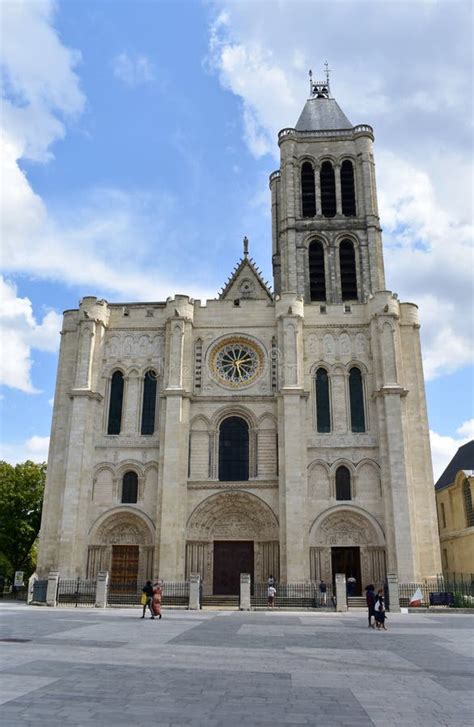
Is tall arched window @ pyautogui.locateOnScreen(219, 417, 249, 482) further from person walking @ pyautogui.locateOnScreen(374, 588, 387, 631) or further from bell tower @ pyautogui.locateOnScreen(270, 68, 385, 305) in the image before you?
person walking @ pyautogui.locateOnScreen(374, 588, 387, 631)

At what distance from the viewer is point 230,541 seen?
2966 centimetres

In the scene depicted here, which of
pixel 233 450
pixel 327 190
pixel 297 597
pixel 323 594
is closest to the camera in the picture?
pixel 323 594

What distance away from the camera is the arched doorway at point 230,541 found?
2894cm

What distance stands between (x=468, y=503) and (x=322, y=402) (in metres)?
12.1

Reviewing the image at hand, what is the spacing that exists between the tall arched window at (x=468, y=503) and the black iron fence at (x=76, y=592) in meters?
21.5

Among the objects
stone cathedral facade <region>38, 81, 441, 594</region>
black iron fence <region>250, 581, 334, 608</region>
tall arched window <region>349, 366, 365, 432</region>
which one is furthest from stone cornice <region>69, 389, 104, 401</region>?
tall arched window <region>349, 366, 365, 432</region>

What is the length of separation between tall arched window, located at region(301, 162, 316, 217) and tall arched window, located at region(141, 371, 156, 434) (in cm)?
1623

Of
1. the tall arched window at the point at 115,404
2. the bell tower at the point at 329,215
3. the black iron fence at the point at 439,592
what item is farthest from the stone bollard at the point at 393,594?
the bell tower at the point at 329,215

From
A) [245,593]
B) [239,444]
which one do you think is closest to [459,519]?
[239,444]

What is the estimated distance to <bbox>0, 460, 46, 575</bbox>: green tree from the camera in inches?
1471

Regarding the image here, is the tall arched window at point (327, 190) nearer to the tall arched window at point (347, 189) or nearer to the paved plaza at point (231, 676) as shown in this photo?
the tall arched window at point (347, 189)

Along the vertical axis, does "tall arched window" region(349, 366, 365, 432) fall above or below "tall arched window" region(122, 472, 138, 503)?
above

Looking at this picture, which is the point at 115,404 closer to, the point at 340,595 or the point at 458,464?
the point at 340,595

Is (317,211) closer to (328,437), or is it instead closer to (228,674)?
(328,437)
